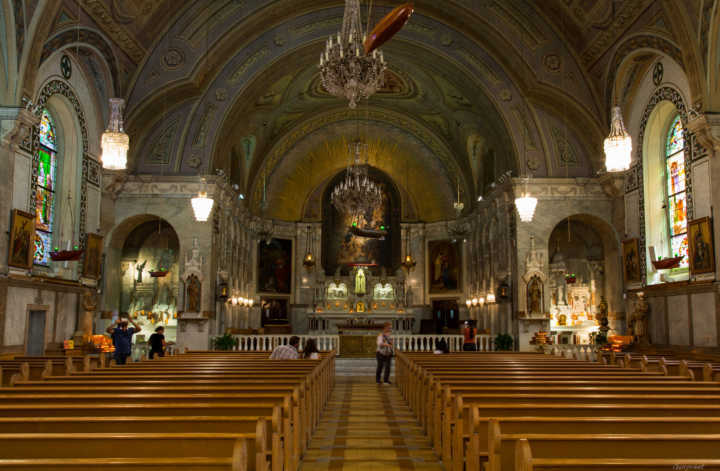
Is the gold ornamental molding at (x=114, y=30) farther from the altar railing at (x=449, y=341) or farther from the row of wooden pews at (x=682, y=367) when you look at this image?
the row of wooden pews at (x=682, y=367)

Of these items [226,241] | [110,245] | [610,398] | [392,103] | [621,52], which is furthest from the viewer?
[392,103]

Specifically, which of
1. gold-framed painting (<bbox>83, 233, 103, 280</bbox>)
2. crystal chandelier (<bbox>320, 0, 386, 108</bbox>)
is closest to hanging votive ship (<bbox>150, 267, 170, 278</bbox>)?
gold-framed painting (<bbox>83, 233, 103, 280</bbox>)

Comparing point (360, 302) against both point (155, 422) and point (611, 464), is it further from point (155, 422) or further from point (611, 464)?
point (611, 464)

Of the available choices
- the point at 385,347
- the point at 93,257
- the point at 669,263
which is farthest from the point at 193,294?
the point at 669,263

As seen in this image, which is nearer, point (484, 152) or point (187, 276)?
point (187, 276)

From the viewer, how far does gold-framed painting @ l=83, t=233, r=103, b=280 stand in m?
18.2

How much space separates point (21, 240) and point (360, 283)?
59.8 ft

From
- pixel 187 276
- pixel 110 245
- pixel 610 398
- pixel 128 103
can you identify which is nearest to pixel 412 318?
pixel 187 276

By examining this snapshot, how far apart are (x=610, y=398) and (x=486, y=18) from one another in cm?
1686

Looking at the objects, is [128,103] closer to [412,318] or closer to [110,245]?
[110,245]

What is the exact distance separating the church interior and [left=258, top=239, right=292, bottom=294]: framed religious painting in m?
0.11

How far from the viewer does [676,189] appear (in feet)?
57.5

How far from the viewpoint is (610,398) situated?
6059 millimetres

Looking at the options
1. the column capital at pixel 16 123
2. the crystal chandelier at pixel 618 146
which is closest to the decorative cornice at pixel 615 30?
the crystal chandelier at pixel 618 146
